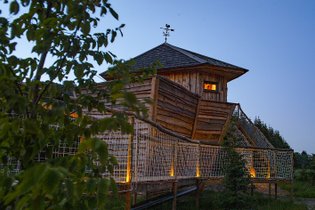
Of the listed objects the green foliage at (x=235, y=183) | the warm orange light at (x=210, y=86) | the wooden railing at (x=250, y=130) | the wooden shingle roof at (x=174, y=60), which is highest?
the wooden shingle roof at (x=174, y=60)

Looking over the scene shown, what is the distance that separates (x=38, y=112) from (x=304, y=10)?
46.9 metres

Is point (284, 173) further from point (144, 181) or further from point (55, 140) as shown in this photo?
point (55, 140)

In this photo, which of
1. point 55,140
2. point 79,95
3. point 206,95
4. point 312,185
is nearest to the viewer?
point 55,140

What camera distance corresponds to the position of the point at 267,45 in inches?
1693

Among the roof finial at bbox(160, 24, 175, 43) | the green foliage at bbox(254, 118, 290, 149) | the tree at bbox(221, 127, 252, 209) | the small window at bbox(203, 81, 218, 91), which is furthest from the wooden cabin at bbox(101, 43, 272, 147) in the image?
the green foliage at bbox(254, 118, 290, 149)

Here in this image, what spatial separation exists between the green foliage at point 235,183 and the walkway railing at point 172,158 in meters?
0.43

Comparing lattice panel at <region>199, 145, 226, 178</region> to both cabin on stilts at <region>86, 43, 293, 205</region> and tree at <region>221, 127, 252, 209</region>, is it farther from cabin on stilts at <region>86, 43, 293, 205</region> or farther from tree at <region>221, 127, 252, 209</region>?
tree at <region>221, 127, 252, 209</region>

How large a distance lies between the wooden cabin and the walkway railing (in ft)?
4.23

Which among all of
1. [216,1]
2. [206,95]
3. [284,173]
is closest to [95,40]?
[284,173]

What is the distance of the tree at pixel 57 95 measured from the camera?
4.20 feet

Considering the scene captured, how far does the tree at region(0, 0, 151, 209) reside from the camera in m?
1.28

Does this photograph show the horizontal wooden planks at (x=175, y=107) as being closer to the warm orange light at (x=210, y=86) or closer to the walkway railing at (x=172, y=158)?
the walkway railing at (x=172, y=158)

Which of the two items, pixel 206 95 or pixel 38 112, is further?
pixel 206 95

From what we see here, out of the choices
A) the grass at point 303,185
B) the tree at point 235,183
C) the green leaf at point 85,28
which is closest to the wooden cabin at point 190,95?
the tree at point 235,183
